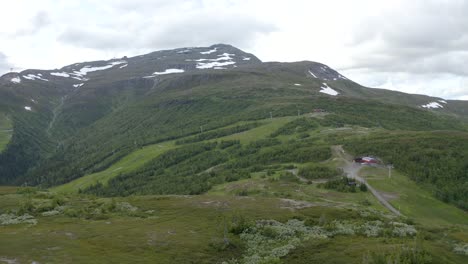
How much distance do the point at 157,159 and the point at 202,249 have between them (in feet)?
461

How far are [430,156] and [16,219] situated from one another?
315 ft

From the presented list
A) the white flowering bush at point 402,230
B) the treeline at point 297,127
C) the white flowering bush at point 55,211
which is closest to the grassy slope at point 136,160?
the treeline at point 297,127

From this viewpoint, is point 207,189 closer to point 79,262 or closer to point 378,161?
point 378,161

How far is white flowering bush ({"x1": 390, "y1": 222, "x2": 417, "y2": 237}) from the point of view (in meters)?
43.9

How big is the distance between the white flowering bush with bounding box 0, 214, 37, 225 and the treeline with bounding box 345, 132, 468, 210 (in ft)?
257

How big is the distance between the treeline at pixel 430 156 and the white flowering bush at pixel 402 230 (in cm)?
3969

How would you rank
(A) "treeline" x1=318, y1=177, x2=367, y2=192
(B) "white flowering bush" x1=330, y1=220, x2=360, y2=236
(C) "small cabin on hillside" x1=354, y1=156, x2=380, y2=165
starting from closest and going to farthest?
(B) "white flowering bush" x1=330, y1=220, x2=360, y2=236 < (A) "treeline" x1=318, y1=177, x2=367, y2=192 < (C) "small cabin on hillside" x1=354, y1=156, x2=380, y2=165

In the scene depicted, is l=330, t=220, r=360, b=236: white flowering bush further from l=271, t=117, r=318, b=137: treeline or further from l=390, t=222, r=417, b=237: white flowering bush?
l=271, t=117, r=318, b=137: treeline

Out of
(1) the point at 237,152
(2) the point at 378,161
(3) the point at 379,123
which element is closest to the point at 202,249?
(2) the point at 378,161

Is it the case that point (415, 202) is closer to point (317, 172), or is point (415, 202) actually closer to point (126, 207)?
point (317, 172)

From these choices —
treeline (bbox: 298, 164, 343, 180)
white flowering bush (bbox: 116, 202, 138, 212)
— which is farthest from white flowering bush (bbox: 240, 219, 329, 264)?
treeline (bbox: 298, 164, 343, 180)

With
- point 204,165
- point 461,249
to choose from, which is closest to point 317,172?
point 461,249

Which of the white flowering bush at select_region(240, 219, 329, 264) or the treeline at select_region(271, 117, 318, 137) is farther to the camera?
the treeline at select_region(271, 117, 318, 137)

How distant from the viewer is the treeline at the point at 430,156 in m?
84.9
